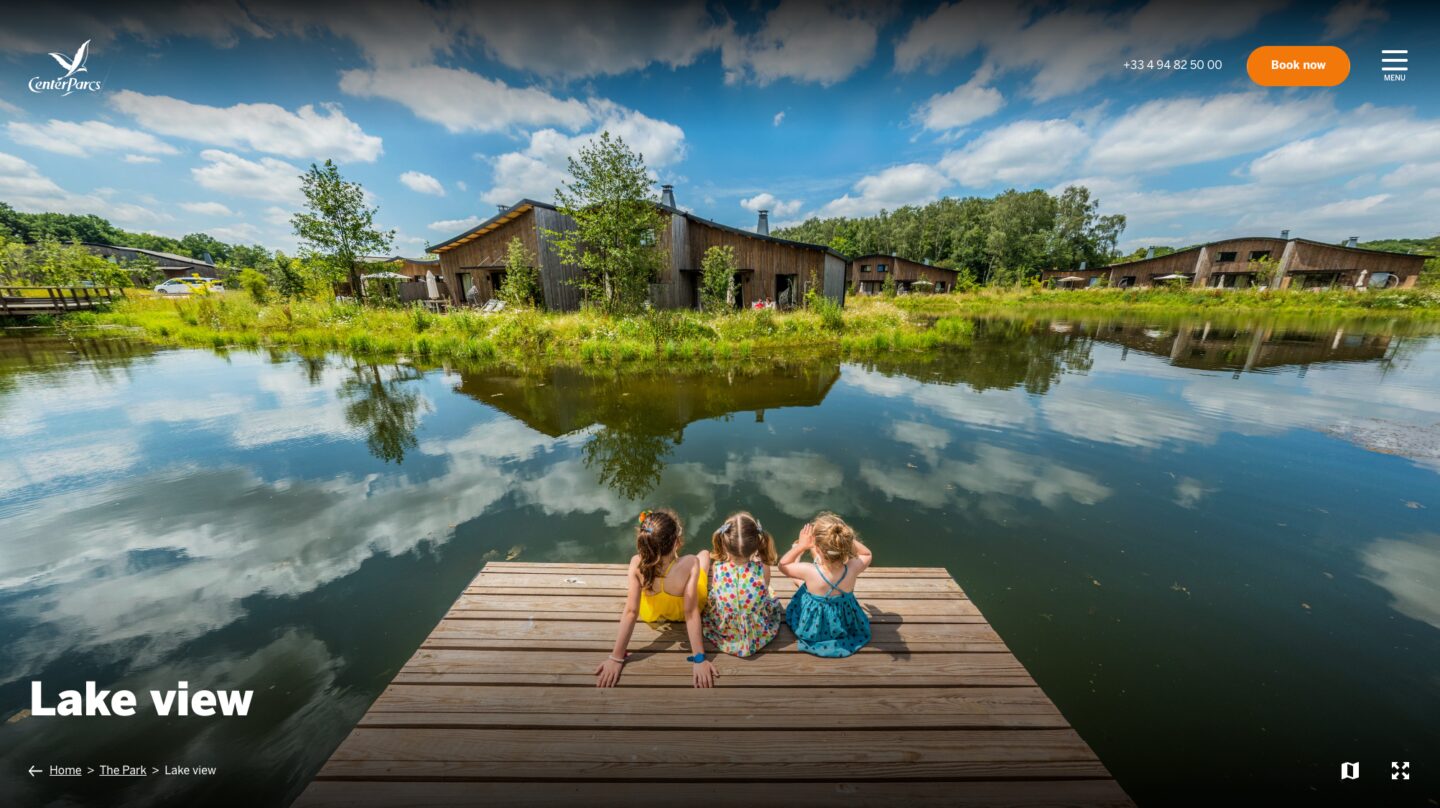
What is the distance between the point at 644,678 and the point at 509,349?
51.7ft

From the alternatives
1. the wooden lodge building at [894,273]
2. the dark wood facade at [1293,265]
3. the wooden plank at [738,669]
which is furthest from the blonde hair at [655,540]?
the dark wood facade at [1293,265]

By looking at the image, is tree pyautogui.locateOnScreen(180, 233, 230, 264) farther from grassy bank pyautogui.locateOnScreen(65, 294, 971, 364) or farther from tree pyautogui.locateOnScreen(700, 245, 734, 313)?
tree pyautogui.locateOnScreen(700, 245, 734, 313)

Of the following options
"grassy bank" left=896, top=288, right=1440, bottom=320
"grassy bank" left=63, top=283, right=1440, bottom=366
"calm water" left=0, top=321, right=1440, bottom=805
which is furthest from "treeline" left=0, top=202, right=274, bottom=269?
"grassy bank" left=896, top=288, right=1440, bottom=320

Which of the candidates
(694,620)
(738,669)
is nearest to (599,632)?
(694,620)

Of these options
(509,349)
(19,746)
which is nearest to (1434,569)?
(19,746)

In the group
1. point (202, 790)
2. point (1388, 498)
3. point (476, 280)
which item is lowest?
point (202, 790)

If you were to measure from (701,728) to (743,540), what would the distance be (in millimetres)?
1079

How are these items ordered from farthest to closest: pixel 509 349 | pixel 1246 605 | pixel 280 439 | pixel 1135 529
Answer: pixel 509 349, pixel 280 439, pixel 1135 529, pixel 1246 605

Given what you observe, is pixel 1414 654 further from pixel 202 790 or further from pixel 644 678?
pixel 202 790

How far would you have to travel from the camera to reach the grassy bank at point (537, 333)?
50.1 ft

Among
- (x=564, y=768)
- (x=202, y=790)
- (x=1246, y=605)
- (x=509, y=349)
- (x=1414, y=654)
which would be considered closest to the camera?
(x=564, y=768)

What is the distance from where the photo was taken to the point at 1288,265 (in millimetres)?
38188

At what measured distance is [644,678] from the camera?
272cm

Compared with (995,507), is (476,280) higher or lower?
higher
